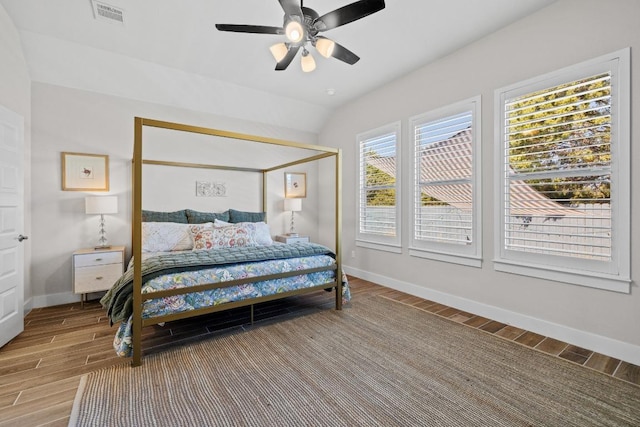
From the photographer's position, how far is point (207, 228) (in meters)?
3.68

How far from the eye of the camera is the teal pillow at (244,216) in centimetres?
454

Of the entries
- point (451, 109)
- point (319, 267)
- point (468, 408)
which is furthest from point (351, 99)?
point (468, 408)

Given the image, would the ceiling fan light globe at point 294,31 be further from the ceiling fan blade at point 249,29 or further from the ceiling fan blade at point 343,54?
the ceiling fan blade at point 343,54

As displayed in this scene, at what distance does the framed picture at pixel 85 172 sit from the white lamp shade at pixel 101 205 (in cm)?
22

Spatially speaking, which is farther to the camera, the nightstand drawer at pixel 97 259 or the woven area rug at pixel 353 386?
the nightstand drawer at pixel 97 259


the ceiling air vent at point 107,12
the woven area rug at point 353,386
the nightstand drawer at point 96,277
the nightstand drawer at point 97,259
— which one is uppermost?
the ceiling air vent at point 107,12

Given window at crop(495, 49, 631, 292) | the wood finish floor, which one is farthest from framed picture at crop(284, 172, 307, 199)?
window at crop(495, 49, 631, 292)

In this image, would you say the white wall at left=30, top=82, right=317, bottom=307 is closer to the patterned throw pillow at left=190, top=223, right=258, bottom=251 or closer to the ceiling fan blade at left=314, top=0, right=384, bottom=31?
the patterned throw pillow at left=190, top=223, right=258, bottom=251

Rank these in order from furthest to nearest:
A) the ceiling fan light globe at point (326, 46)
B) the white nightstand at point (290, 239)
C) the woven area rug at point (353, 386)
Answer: the white nightstand at point (290, 239) → the ceiling fan light globe at point (326, 46) → the woven area rug at point (353, 386)

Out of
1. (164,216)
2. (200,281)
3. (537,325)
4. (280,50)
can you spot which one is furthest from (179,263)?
(537,325)

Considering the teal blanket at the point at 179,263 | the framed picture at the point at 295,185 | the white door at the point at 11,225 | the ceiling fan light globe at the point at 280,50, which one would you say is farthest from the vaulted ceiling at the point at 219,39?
the teal blanket at the point at 179,263

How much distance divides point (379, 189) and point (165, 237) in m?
2.99

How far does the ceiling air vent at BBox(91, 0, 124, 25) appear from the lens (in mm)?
2543

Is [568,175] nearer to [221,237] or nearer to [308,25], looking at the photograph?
[308,25]
